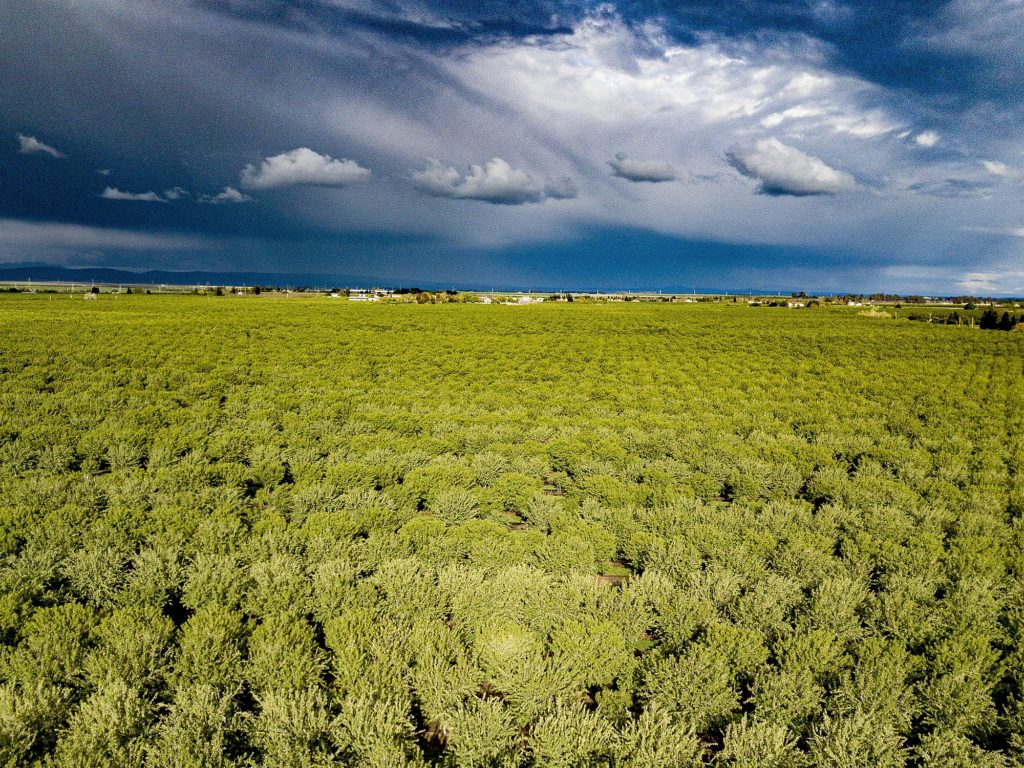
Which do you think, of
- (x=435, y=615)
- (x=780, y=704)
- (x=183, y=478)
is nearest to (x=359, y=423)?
(x=183, y=478)

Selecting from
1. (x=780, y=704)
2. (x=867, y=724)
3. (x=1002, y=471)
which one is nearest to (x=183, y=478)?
(x=780, y=704)

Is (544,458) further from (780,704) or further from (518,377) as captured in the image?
(518,377)

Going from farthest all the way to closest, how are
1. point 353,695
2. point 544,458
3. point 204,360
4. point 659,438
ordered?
point 204,360 → point 659,438 → point 544,458 → point 353,695

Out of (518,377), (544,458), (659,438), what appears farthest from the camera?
(518,377)

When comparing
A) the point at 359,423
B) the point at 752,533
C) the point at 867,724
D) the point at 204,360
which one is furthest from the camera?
the point at 204,360

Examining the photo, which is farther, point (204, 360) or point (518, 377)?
point (204, 360)

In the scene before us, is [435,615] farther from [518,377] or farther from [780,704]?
[518,377]
